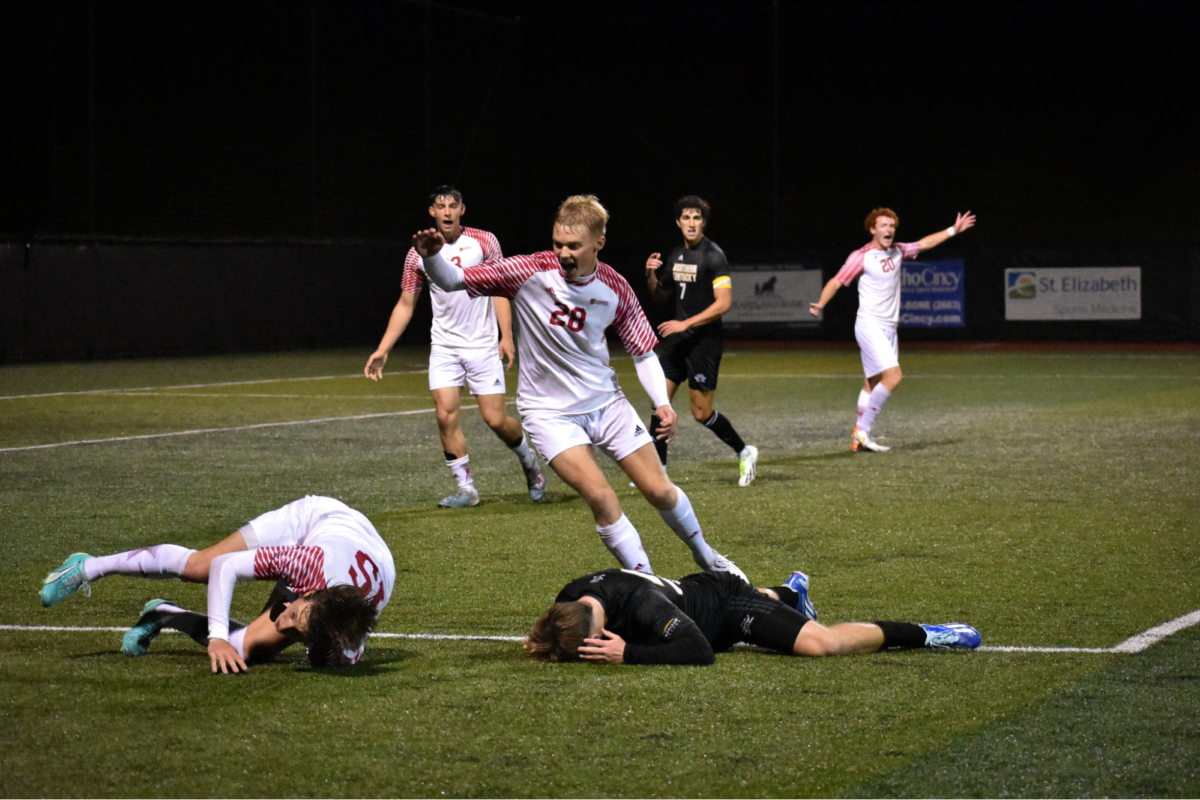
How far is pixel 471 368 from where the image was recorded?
34.7ft

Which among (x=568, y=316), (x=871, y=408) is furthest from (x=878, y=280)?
(x=568, y=316)

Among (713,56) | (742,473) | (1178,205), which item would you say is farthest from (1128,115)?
(742,473)

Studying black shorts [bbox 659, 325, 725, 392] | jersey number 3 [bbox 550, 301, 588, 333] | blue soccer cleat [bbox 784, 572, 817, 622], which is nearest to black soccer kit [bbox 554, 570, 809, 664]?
blue soccer cleat [bbox 784, 572, 817, 622]

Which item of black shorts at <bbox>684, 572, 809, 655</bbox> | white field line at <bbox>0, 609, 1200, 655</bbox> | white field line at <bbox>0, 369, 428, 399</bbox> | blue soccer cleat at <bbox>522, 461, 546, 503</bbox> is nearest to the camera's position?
black shorts at <bbox>684, 572, 809, 655</bbox>

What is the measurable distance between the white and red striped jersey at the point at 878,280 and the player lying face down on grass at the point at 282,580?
8625 mm

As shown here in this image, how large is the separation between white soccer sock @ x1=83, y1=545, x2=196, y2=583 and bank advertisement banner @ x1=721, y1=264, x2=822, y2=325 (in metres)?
24.8

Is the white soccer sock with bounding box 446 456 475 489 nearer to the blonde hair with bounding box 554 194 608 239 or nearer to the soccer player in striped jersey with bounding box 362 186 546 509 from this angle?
the soccer player in striped jersey with bounding box 362 186 546 509

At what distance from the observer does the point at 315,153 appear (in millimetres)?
29141

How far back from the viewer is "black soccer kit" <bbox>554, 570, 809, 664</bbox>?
560cm

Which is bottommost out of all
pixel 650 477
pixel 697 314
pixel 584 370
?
pixel 650 477

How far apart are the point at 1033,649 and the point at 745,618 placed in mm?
1206

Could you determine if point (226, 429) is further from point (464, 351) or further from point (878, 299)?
point (878, 299)

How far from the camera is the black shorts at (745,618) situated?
5.82 m

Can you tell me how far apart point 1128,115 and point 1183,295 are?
539cm
